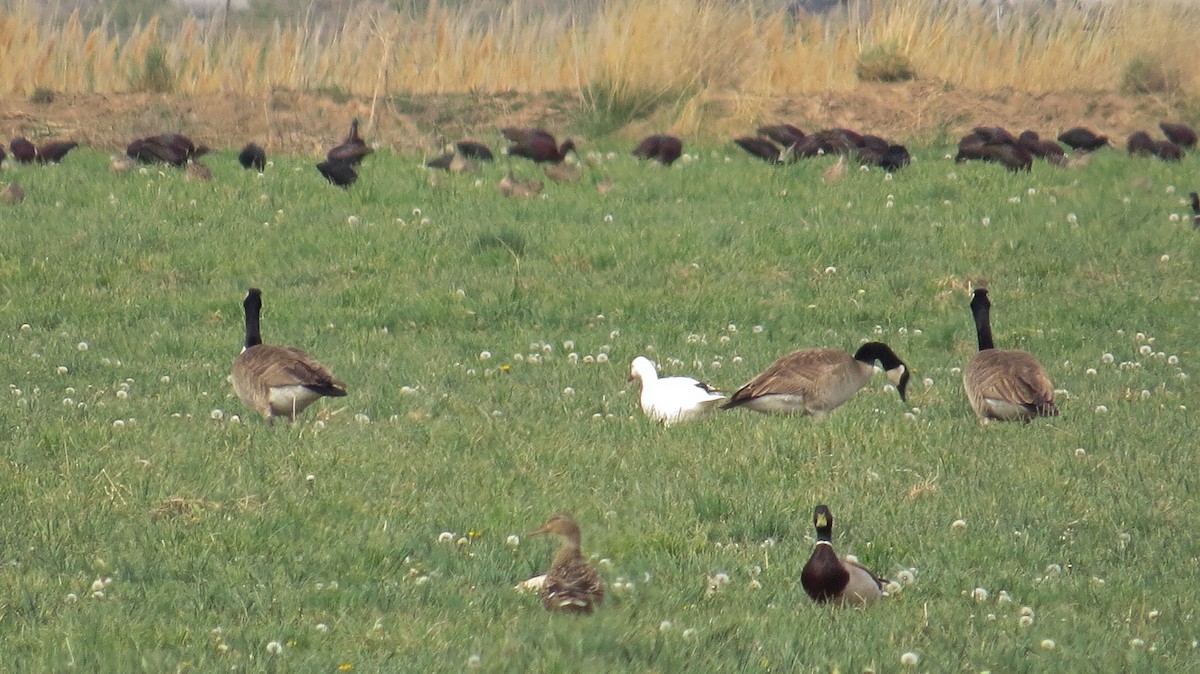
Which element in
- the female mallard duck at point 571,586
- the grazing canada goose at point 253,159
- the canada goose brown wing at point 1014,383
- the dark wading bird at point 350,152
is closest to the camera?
the female mallard duck at point 571,586

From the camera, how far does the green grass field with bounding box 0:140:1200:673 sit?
233 inches

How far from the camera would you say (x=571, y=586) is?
5.93 meters

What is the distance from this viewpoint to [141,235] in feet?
51.3

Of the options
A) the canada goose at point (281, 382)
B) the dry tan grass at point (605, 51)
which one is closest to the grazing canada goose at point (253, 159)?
the dry tan grass at point (605, 51)

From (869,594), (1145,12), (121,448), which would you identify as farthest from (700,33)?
(869,594)

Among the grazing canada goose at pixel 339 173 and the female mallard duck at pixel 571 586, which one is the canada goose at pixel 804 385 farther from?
the grazing canada goose at pixel 339 173

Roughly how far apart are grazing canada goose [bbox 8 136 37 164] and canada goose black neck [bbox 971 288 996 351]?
1257cm

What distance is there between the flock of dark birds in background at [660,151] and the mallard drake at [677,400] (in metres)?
8.11

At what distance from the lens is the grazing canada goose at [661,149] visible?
64.1 feet

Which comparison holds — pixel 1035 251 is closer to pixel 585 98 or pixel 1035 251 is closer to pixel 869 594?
pixel 585 98

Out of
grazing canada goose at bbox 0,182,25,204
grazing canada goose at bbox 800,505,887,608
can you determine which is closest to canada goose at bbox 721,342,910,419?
grazing canada goose at bbox 800,505,887,608

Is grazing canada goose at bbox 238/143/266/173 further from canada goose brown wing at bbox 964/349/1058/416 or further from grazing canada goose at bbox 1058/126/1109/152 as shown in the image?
canada goose brown wing at bbox 964/349/1058/416

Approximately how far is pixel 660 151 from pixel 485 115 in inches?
182

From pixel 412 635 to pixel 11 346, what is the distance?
7.56 m
